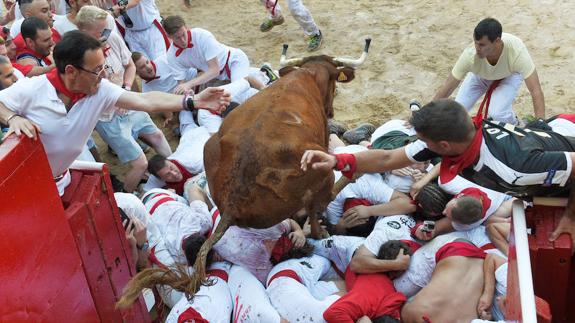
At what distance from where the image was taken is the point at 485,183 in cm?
336

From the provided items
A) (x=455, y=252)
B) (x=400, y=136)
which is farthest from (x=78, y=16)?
(x=455, y=252)

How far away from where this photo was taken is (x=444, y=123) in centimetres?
319

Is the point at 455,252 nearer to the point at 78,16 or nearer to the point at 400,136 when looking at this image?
the point at 400,136

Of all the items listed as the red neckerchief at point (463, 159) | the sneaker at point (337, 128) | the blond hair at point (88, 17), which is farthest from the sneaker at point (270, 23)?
the red neckerchief at point (463, 159)

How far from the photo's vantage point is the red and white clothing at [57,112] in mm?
3867

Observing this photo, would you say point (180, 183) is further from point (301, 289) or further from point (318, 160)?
point (318, 160)

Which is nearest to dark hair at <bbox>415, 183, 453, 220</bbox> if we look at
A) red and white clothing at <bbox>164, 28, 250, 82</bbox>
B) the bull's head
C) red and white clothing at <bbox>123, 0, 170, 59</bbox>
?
the bull's head

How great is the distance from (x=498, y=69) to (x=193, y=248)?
3.28 meters

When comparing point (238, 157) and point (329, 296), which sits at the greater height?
point (238, 157)

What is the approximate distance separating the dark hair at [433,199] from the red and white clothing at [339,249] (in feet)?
1.76

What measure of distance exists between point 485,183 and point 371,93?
4.37m

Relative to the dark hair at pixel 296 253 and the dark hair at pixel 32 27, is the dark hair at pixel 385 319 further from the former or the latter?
the dark hair at pixel 32 27

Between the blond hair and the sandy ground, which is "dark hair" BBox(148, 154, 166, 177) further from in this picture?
the blond hair

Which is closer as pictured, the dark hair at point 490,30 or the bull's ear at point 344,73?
the dark hair at point 490,30
